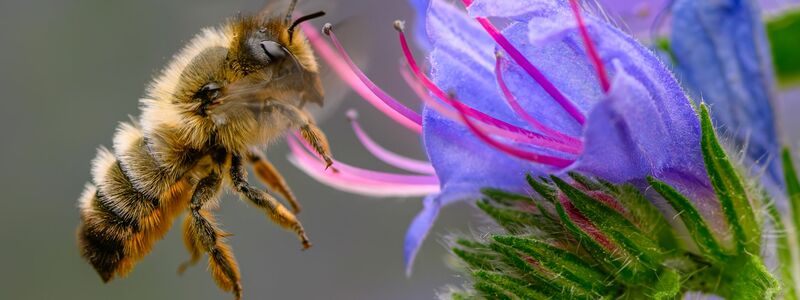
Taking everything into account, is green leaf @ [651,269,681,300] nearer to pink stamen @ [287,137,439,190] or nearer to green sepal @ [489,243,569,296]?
green sepal @ [489,243,569,296]

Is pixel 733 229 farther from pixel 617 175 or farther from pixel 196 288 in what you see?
pixel 196 288

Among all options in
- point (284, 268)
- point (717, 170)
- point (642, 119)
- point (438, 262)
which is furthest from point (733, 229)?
point (284, 268)

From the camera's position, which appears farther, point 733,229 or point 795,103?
point 795,103

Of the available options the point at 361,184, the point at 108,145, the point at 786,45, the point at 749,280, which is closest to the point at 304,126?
the point at 361,184

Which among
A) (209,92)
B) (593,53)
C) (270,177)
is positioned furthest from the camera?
(270,177)

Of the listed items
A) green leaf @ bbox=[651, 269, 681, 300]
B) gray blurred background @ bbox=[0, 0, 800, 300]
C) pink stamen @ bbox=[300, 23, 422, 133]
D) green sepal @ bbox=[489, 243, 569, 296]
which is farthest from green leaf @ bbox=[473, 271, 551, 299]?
gray blurred background @ bbox=[0, 0, 800, 300]

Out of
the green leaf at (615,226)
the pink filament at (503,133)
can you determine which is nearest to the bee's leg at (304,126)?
the pink filament at (503,133)

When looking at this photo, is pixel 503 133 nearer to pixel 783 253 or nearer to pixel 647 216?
pixel 647 216
